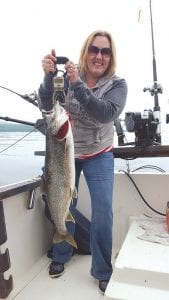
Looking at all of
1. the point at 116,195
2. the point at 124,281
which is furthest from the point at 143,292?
the point at 116,195

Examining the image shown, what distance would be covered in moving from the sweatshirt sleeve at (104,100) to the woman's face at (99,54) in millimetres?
141

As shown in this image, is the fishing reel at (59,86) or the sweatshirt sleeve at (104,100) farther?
the sweatshirt sleeve at (104,100)

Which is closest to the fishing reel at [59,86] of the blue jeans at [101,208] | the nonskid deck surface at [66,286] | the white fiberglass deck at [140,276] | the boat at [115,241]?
the boat at [115,241]

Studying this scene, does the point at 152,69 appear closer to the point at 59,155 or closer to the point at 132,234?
the point at 132,234

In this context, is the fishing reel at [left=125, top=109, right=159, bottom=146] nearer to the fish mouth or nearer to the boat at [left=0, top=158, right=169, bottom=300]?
the boat at [left=0, top=158, right=169, bottom=300]

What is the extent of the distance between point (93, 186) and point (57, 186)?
30.6 inches

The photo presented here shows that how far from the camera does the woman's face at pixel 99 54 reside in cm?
224

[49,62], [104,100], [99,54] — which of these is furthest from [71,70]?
[99,54]

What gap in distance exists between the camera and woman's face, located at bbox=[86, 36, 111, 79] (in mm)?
2244

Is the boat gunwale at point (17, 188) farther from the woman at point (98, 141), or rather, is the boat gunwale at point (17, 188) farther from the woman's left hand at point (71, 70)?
the woman's left hand at point (71, 70)

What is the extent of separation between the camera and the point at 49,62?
5.27 feet

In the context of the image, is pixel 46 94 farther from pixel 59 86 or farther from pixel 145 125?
pixel 145 125

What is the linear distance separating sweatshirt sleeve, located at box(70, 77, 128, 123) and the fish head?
364 millimetres

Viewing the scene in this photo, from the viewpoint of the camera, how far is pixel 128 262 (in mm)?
1939
